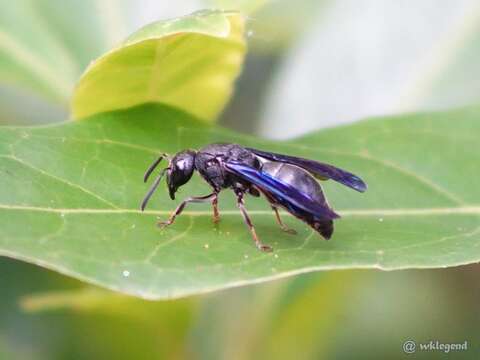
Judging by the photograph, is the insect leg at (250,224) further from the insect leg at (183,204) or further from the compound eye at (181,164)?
the compound eye at (181,164)

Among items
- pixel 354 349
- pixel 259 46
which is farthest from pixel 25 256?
pixel 259 46

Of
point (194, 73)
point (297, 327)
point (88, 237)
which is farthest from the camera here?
point (297, 327)

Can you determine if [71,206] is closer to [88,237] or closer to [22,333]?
[88,237]

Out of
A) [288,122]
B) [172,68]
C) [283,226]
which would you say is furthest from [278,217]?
[288,122]

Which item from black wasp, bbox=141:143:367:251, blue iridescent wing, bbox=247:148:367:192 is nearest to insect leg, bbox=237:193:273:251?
black wasp, bbox=141:143:367:251

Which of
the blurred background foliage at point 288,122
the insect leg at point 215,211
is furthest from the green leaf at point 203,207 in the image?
the blurred background foliage at point 288,122

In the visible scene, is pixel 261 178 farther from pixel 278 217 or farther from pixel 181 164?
pixel 181 164

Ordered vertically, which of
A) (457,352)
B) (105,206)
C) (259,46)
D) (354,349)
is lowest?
(354,349)
